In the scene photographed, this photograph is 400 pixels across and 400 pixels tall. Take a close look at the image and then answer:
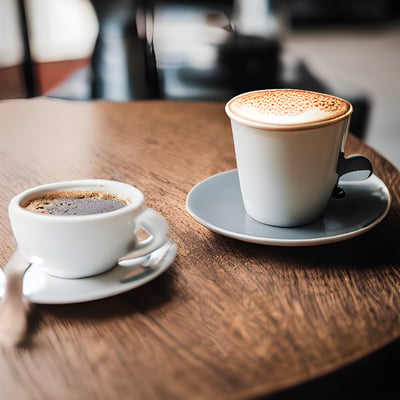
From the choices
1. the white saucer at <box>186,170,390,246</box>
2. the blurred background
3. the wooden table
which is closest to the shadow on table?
the wooden table

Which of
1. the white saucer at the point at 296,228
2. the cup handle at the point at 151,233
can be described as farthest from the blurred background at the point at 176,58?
the cup handle at the point at 151,233

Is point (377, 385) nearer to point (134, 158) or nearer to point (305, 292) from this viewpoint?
point (305, 292)

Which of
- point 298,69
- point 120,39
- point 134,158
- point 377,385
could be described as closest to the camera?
point 377,385

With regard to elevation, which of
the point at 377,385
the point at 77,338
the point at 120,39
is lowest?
the point at 377,385

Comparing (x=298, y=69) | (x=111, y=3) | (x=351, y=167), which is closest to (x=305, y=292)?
(x=351, y=167)

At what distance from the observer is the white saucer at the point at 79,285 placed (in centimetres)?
44

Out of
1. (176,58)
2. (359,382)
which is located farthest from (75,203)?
(176,58)

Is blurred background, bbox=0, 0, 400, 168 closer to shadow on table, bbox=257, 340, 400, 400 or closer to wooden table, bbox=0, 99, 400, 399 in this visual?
wooden table, bbox=0, 99, 400, 399

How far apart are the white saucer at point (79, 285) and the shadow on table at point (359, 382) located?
6.0 inches

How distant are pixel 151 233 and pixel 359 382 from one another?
0.66 feet

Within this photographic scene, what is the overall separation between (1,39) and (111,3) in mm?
1267

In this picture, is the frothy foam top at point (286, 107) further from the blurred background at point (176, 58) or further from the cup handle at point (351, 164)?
the blurred background at point (176, 58)

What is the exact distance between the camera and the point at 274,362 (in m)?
0.39

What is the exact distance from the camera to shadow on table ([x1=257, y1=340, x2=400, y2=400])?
1.22 feet
